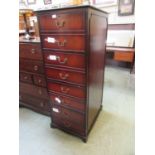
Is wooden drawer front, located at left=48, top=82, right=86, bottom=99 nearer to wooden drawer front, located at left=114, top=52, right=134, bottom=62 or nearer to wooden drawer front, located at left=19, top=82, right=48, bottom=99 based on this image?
wooden drawer front, located at left=19, top=82, right=48, bottom=99

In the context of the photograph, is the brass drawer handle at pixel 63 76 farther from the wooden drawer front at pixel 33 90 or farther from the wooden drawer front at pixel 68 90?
the wooden drawer front at pixel 33 90

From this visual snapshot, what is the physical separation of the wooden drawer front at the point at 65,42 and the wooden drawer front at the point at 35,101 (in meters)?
0.82

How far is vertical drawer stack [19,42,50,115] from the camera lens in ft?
4.99

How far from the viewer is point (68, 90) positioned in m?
1.30

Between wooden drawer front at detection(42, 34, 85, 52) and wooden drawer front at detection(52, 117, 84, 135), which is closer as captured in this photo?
wooden drawer front at detection(42, 34, 85, 52)

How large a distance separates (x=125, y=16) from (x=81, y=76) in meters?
2.56

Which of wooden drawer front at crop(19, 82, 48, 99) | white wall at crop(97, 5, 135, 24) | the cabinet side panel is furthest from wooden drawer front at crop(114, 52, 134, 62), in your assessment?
wooden drawer front at crop(19, 82, 48, 99)

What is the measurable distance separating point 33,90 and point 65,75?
29.8 inches

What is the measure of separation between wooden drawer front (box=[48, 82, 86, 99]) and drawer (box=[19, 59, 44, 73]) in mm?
288

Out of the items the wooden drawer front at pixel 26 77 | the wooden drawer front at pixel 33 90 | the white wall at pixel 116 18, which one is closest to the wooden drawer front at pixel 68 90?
the wooden drawer front at pixel 33 90

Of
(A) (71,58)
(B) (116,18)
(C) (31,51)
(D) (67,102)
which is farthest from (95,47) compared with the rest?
(B) (116,18)

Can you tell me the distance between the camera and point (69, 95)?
132 cm
